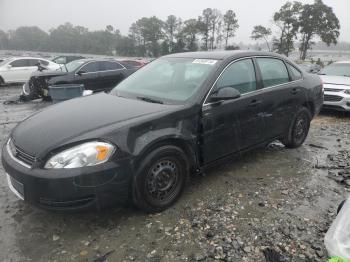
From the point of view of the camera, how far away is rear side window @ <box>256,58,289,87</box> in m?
4.40

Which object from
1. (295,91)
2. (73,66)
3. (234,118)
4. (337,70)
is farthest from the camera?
(73,66)

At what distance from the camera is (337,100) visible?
804cm

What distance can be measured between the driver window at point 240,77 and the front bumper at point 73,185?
1588mm

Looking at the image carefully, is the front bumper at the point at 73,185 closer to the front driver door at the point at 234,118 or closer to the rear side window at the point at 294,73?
the front driver door at the point at 234,118

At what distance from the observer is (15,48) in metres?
61.9

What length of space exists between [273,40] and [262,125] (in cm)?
4969

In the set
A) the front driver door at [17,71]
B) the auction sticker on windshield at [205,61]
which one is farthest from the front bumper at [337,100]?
the front driver door at [17,71]

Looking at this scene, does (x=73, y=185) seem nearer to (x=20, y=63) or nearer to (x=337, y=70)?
(x=337, y=70)

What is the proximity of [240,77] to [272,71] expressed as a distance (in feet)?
2.66

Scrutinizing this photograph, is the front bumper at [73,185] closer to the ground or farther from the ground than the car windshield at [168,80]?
closer to the ground

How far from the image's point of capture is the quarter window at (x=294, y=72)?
4983mm

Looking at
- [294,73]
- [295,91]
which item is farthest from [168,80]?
[294,73]

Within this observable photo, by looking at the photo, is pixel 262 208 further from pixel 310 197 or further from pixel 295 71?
pixel 295 71

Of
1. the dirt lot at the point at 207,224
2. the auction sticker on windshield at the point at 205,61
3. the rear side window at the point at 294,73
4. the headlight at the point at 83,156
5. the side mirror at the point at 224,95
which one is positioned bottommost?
the dirt lot at the point at 207,224
